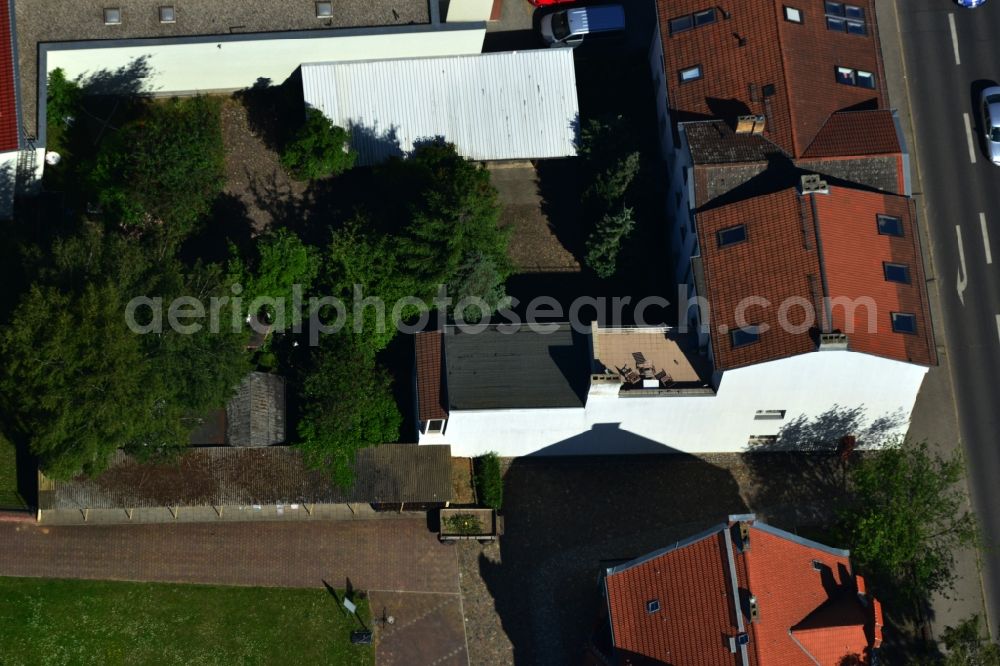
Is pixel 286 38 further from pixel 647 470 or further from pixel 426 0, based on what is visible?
pixel 647 470

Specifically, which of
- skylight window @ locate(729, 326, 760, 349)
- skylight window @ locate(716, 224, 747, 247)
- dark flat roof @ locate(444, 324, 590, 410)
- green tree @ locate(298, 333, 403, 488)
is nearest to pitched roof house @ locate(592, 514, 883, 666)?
skylight window @ locate(729, 326, 760, 349)

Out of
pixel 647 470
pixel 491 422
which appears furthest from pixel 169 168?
pixel 647 470

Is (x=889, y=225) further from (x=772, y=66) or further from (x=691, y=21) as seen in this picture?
(x=691, y=21)

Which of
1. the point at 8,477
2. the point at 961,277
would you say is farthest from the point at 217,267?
the point at 961,277

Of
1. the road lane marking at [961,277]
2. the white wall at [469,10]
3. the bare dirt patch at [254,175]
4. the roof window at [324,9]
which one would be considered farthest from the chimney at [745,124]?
the bare dirt patch at [254,175]

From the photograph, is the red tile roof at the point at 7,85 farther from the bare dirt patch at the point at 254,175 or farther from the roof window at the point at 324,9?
the roof window at the point at 324,9

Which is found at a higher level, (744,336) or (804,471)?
(744,336)
